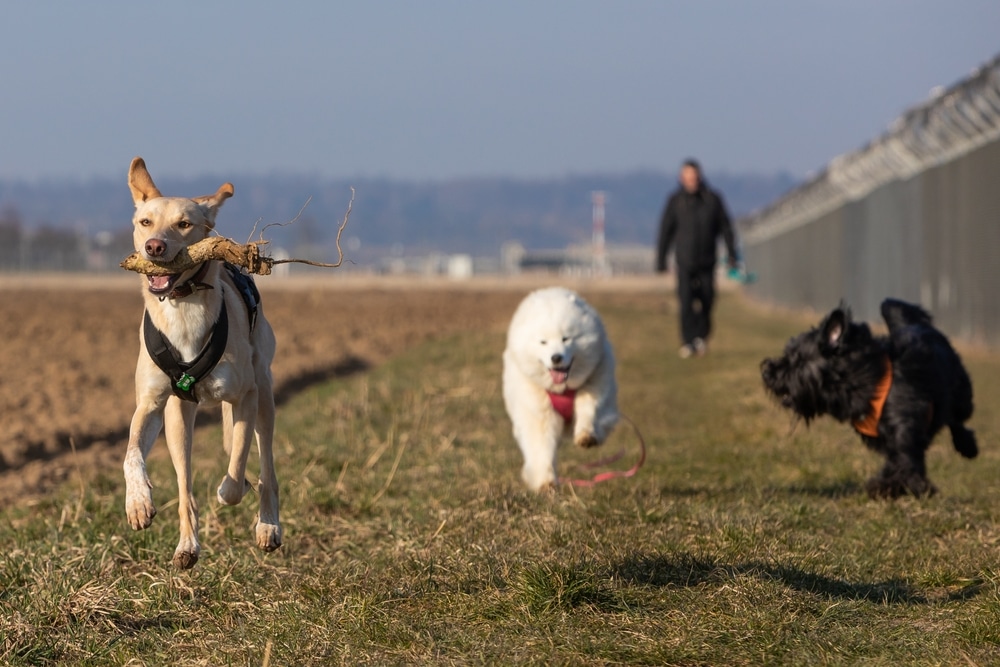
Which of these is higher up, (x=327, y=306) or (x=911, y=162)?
(x=911, y=162)

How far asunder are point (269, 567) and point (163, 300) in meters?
1.39

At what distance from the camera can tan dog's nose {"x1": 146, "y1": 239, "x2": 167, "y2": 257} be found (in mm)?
4645

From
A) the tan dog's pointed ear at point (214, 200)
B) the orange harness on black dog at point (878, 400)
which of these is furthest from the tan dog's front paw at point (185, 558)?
the orange harness on black dog at point (878, 400)

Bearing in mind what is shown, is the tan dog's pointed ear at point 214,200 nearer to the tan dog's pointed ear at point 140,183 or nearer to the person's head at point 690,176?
the tan dog's pointed ear at point 140,183

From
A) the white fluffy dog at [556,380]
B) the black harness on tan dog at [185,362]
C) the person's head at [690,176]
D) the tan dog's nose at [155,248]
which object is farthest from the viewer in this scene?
the person's head at [690,176]

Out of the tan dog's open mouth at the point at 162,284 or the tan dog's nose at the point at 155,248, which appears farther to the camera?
the tan dog's open mouth at the point at 162,284

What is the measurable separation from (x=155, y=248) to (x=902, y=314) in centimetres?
501

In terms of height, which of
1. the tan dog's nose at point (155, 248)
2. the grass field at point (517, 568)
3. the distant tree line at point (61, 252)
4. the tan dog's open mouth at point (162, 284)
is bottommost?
the grass field at point (517, 568)

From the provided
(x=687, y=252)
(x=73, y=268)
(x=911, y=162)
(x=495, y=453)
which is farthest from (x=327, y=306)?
(x=73, y=268)

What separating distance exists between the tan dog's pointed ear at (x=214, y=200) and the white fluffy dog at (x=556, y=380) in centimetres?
291

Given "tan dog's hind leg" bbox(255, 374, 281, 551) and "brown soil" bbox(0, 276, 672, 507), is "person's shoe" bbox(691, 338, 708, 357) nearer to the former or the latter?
"brown soil" bbox(0, 276, 672, 507)

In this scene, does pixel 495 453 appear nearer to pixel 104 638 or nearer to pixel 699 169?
pixel 104 638

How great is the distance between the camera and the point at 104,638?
189 inches

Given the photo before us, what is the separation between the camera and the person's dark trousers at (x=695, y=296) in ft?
48.5
